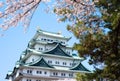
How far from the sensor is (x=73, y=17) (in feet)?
38.9

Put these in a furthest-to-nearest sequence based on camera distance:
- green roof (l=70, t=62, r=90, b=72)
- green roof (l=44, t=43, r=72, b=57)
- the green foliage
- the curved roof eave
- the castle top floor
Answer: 1. the castle top floor
2. green roof (l=44, t=43, r=72, b=57)
3. green roof (l=70, t=62, r=90, b=72)
4. the curved roof eave
5. the green foliage

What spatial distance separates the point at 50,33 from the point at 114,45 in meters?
48.0

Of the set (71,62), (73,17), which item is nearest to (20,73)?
(71,62)

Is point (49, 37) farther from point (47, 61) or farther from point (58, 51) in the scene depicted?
point (47, 61)

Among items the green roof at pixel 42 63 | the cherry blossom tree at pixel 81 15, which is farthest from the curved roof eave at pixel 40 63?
the cherry blossom tree at pixel 81 15

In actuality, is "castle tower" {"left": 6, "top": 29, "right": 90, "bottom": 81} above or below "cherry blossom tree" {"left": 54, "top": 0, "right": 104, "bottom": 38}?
above

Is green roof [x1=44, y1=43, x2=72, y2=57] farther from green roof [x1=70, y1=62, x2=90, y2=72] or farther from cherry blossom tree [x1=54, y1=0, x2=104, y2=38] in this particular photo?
cherry blossom tree [x1=54, y1=0, x2=104, y2=38]

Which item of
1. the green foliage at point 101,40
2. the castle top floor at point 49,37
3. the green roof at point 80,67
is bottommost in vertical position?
the green foliage at point 101,40

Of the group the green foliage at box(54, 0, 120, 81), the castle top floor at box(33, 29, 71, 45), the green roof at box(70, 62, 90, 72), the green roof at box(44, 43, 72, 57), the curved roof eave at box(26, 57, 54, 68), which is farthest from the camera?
the castle top floor at box(33, 29, 71, 45)

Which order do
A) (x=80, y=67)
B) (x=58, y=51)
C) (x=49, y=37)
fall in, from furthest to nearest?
(x=49, y=37) < (x=58, y=51) < (x=80, y=67)

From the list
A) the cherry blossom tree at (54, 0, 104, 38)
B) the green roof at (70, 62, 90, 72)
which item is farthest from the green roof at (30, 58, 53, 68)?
the cherry blossom tree at (54, 0, 104, 38)

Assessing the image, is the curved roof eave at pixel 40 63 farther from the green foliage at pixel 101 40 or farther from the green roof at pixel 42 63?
the green foliage at pixel 101 40

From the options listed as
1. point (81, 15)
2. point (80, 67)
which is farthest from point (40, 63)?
point (81, 15)

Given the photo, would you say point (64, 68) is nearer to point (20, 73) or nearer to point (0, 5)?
point (20, 73)
